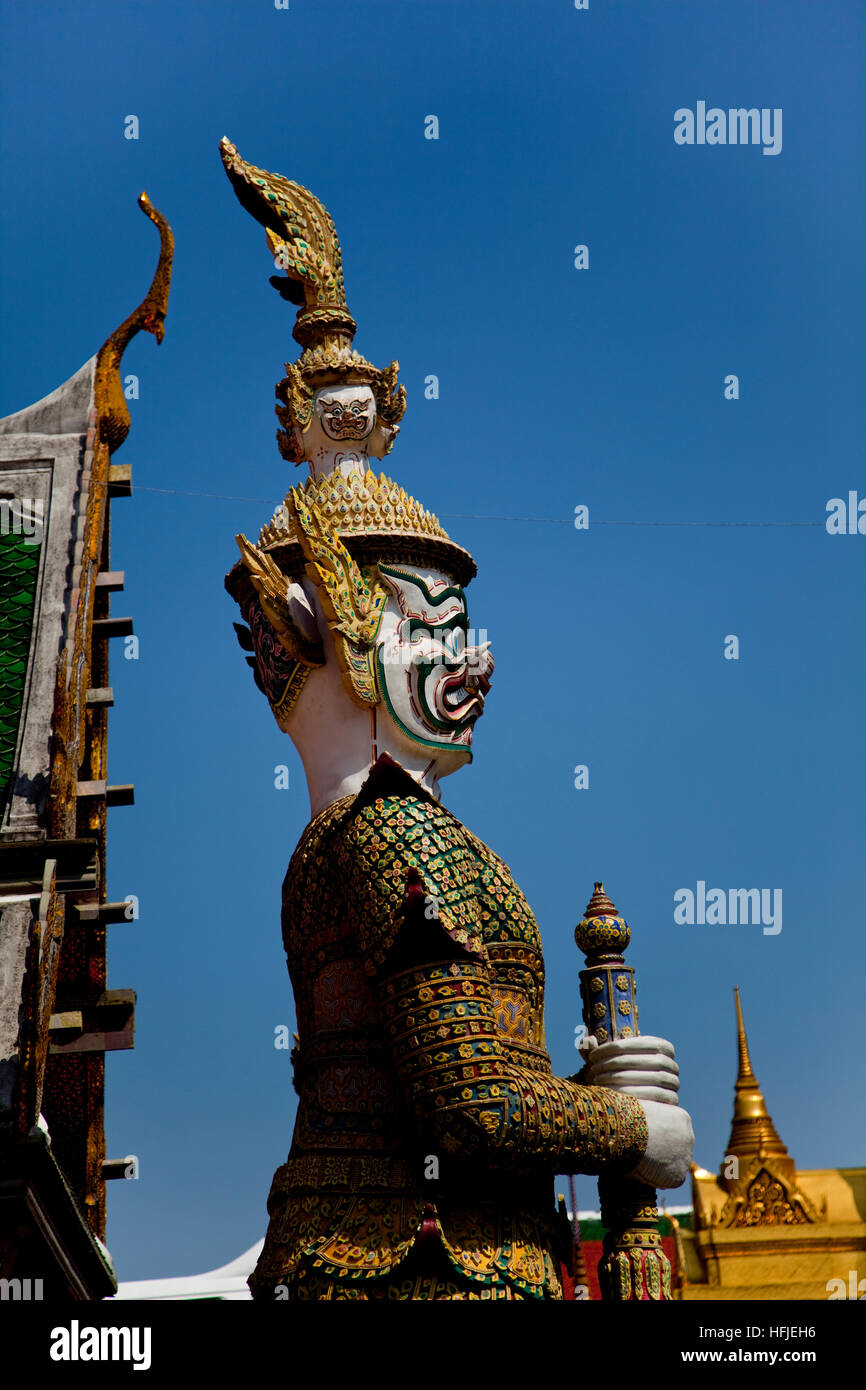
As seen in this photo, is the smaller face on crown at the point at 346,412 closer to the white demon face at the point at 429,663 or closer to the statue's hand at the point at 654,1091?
the white demon face at the point at 429,663

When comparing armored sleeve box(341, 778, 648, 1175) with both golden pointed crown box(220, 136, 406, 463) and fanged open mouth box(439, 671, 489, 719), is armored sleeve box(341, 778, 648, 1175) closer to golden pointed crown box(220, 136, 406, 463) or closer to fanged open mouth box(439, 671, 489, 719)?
fanged open mouth box(439, 671, 489, 719)

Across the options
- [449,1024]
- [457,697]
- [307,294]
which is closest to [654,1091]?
[449,1024]

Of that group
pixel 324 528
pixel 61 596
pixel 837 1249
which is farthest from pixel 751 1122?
pixel 324 528

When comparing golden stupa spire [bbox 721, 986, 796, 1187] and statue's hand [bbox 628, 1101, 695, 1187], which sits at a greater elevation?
golden stupa spire [bbox 721, 986, 796, 1187]

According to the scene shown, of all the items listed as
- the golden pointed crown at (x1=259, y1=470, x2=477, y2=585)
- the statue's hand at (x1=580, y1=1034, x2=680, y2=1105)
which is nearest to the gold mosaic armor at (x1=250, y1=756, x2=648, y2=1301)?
the statue's hand at (x1=580, y1=1034, x2=680, y2=1105)

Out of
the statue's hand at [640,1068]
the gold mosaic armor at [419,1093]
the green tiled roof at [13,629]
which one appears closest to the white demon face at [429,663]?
the gold mosaic armor at [419,1093]

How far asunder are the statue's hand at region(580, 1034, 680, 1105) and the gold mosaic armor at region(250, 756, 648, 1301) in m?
0.15

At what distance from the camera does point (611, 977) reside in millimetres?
6109

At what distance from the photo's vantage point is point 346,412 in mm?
6523

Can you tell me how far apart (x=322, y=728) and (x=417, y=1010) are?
4.49 ft

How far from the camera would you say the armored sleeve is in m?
5.06

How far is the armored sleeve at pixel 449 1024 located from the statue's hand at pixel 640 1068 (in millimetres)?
113

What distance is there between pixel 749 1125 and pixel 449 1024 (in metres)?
10.1
